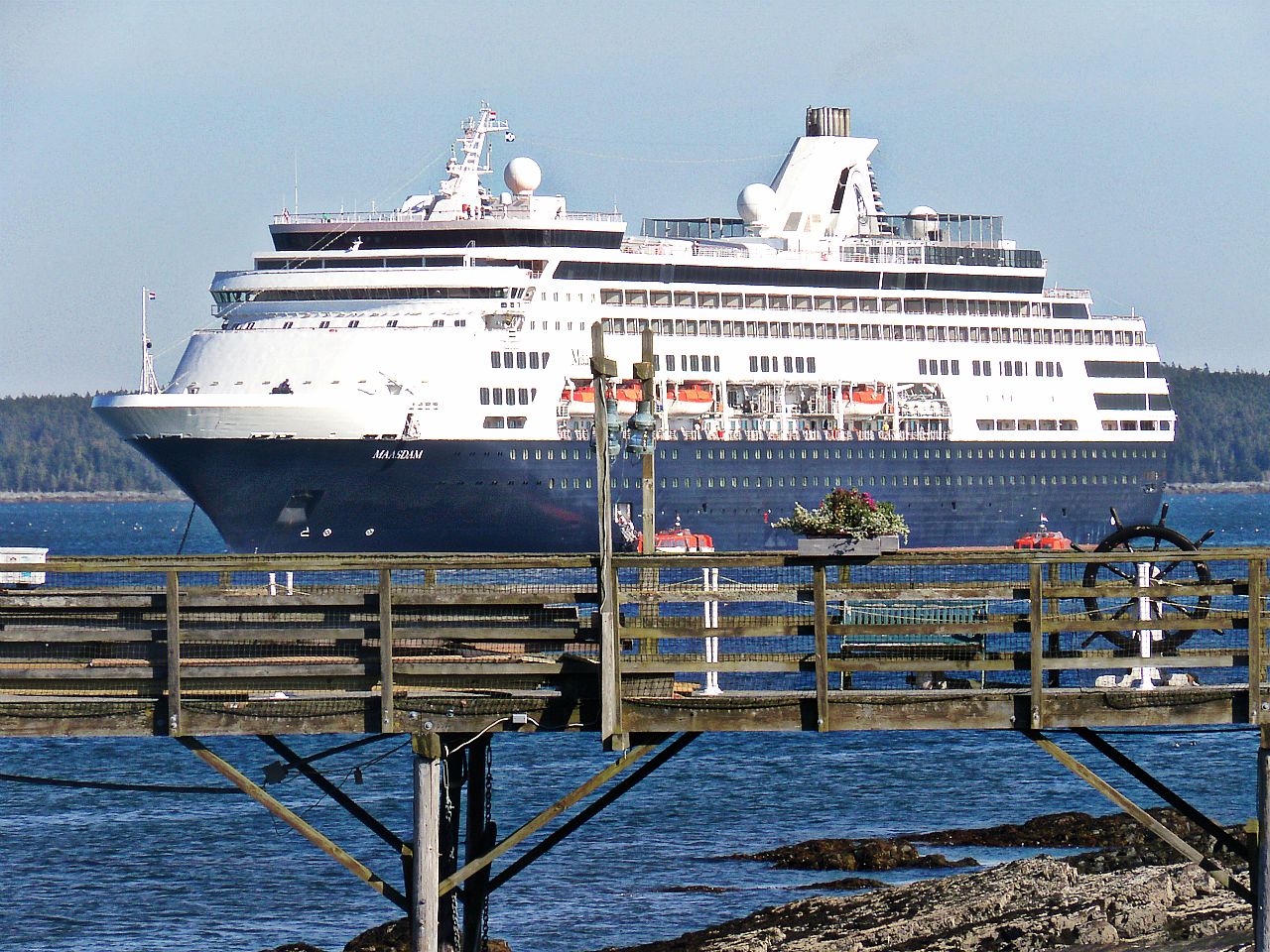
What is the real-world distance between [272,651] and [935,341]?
219ft

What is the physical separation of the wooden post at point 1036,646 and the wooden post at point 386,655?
359 cm

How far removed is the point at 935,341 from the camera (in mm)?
78312

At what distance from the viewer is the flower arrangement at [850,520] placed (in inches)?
504

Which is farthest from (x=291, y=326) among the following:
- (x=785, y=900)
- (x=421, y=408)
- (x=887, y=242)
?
(x=785, y=900)

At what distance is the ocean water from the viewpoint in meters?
19.1

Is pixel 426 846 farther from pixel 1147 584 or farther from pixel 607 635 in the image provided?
pixel 1147 584

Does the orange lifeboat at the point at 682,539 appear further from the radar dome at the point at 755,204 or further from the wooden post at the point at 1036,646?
the wooden post at the point at 1036,646

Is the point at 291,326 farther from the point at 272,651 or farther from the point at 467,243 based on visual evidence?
the point at 272,651

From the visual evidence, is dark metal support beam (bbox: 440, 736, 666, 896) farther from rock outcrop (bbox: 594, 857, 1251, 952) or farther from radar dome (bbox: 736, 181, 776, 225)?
radar dome (bbox: 736, 181, 776, 225)

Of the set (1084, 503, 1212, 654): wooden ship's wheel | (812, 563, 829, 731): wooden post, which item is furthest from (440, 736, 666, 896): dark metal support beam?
(1084, 503, 1212, 654): wooden ship's wheel

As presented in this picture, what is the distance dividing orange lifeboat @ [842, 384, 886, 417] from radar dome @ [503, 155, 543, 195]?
12941mm

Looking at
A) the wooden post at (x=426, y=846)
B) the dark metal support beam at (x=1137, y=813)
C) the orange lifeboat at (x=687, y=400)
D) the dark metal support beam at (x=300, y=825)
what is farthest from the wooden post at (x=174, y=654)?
the orange lifeboat at (x=687, y=400)

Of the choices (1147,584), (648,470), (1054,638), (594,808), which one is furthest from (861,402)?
(1054,638)

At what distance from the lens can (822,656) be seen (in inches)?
486
